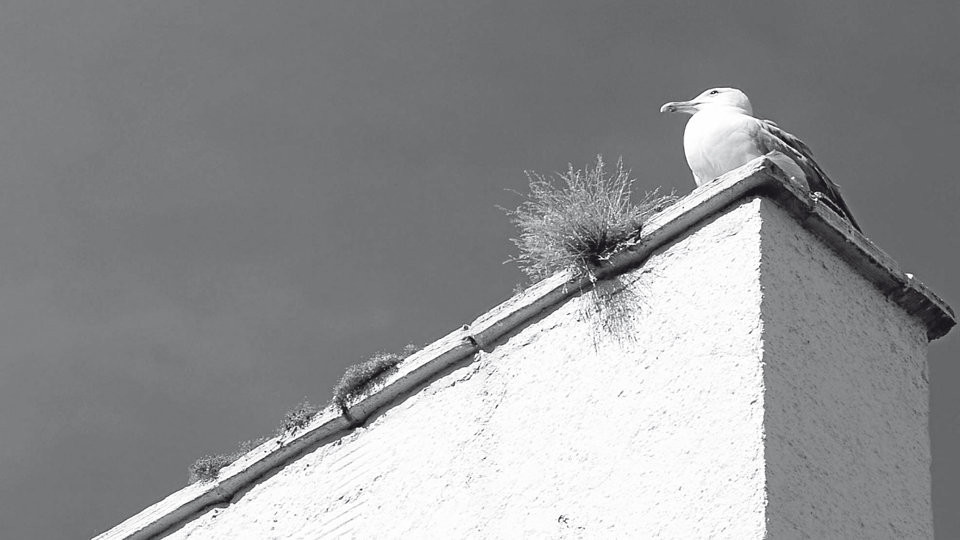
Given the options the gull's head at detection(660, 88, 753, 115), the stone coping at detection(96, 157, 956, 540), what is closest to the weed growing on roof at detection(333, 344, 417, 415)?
the stone coping at detection(96, 157, 956, 540)

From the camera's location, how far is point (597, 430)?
8.52 meters

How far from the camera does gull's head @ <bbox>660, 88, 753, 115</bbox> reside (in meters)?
11.0

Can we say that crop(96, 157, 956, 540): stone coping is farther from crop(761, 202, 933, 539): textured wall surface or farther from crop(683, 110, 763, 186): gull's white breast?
crop(683, 110, 763, 186): gull's white breast

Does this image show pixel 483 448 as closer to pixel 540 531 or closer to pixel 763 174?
pixel 540 531

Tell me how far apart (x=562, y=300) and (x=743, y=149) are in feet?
4.22

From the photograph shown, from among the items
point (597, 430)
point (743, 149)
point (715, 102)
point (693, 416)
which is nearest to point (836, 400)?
point (693, 416)

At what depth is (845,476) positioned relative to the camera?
8.09 meters

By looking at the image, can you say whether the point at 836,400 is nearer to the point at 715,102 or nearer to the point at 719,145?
the point at 719,145

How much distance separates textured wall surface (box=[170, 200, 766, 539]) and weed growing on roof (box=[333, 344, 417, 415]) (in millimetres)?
203

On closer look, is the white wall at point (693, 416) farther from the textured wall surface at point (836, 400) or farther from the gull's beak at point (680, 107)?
the gull's beak at point (680, 107)

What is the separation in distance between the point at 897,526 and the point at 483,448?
6.57 ft

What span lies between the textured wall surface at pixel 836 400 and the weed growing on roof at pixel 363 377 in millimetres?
2417

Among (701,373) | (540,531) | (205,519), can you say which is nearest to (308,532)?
(205,519)

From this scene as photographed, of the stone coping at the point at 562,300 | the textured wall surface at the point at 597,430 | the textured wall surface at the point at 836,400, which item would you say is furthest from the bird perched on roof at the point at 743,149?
the textured wall surface at the point at 597,430
